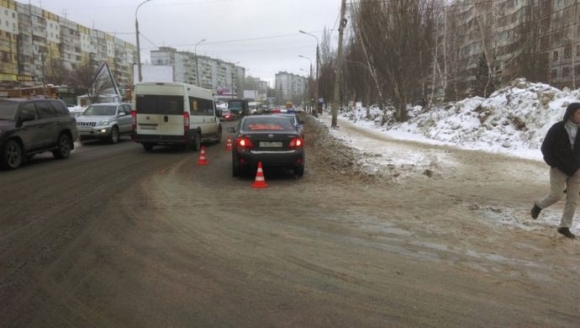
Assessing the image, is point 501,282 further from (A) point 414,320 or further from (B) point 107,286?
(B) point 107,286

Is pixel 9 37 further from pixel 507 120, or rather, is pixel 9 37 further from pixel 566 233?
pixel 566 233

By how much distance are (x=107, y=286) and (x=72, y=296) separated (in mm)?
322

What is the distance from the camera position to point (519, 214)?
7.36 metres

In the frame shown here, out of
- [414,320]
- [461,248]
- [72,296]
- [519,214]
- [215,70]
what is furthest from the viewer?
[215,70]

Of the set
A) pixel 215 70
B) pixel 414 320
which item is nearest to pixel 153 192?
pixel 414 320

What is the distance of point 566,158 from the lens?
5.93 meters

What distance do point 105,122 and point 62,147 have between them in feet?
19.9

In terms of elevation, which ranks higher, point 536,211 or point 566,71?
point 566,71

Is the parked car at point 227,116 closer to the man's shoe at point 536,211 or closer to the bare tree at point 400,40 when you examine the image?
the bare tree at point 400,40

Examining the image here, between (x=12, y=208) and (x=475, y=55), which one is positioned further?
(x=475, y=55)

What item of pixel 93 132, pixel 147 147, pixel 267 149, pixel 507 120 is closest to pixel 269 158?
pixel 267 149

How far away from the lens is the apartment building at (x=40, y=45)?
85.6 meters

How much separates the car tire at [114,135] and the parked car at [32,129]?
214 inches

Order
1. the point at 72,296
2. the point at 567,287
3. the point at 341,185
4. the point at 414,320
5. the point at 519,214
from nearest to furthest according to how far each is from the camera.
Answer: the point at 414,320 < the point at 72,296 < the point at 567,287 < the point at 519,214 < the point at 341,185
